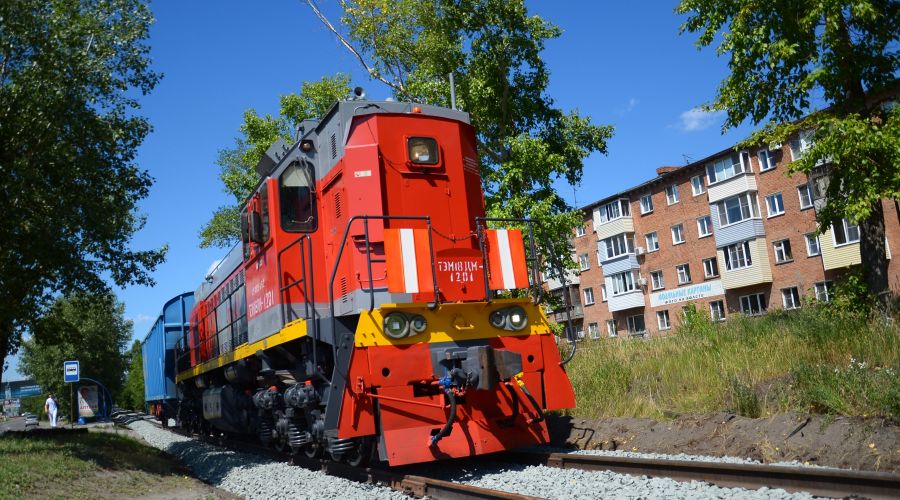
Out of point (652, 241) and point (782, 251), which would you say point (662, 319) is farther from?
point (782, 251)

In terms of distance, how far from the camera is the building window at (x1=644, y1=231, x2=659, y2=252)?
42656 mm

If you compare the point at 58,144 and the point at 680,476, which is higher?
the point at 58,144

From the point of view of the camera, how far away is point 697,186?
3947 centimetres

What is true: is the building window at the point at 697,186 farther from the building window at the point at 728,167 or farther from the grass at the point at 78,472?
the grass at the point at 78,472

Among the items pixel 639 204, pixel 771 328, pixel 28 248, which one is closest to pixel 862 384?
pixel 771 328

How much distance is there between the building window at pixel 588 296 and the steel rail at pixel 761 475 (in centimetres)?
4238

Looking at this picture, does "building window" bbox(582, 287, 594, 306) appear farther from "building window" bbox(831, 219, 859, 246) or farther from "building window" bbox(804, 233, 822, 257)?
"building window" bbox(831, 219, 859, 246)

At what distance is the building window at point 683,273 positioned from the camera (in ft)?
133

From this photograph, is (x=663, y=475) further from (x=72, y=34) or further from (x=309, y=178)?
(x=72, y=34)

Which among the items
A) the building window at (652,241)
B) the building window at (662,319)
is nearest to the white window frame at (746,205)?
the building window at (652,241)

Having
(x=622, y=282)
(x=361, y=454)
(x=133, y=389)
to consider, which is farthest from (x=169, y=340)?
(x=133, y=389)

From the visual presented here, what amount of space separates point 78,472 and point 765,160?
34.9 m

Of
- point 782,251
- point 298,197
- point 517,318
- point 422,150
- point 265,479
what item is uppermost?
point 782,251

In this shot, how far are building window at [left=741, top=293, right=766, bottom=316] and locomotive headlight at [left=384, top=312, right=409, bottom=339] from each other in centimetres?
3385
